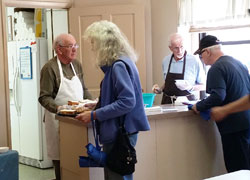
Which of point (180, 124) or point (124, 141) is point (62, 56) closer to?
point (180, 124)

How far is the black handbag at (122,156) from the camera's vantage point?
8.18 feet

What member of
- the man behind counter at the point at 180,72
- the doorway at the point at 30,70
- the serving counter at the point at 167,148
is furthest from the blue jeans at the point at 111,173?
the doorway at the point at 30,70

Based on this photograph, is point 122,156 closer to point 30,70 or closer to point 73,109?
point 73,109

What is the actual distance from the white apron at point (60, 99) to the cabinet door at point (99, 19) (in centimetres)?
116

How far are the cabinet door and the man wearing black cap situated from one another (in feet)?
5.82

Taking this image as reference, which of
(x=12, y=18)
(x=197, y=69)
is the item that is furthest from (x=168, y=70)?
(x=12, y=18)

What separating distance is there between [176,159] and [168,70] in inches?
54.3

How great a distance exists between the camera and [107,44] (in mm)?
2570

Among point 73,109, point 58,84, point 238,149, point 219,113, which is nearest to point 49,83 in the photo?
point 58,84

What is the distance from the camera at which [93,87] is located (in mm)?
4988

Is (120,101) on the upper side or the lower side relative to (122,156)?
upper

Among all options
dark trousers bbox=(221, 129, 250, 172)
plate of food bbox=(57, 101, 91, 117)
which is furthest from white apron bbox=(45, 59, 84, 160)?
dark trousers bbox=(221, 129, 250, 172)

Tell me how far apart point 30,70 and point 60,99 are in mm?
1692

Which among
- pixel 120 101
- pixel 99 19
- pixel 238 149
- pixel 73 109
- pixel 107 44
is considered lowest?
pixel 238 149
